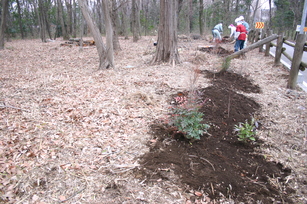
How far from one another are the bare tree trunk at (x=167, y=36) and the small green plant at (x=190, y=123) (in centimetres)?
493

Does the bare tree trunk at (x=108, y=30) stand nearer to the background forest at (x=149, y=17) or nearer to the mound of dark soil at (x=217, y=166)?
the mound of dark soil at (x=217, y=166)

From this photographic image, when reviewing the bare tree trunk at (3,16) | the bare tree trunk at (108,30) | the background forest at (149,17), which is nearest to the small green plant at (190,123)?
the bare tree trunk at (108,30)

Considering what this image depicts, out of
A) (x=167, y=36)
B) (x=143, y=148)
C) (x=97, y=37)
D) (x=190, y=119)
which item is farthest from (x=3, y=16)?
(x=190, y=119)

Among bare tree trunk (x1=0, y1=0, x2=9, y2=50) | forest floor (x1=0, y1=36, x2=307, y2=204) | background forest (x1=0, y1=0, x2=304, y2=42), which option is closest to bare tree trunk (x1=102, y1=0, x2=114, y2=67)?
forest floor (x1=0, y1=36, x2=307, y2=204)

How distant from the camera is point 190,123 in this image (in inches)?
118

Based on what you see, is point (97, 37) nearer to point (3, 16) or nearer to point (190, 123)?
point (190, 123)

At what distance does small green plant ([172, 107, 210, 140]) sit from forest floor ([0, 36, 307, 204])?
155mm

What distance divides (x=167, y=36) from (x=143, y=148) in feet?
18.8

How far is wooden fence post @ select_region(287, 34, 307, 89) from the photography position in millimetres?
5219

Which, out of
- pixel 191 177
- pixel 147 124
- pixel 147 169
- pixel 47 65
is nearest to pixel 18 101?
pixel 147 124

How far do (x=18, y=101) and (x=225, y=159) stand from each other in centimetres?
404

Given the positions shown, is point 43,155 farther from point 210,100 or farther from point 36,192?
point 210,100

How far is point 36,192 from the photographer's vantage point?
2.30 m

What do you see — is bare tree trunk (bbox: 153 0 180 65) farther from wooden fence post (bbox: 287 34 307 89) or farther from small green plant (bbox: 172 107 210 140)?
small green plant (bbox: 172 107 210 140)
